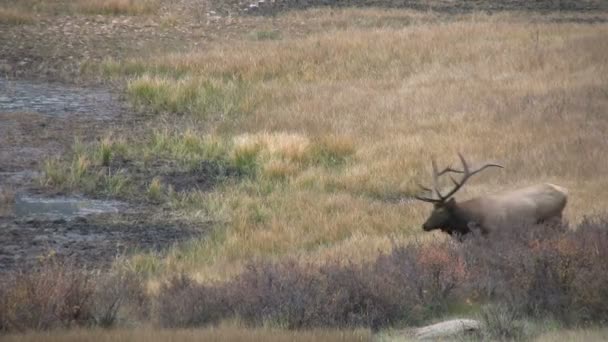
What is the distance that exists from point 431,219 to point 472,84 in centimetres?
1066

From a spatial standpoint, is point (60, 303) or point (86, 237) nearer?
point (60, 303)

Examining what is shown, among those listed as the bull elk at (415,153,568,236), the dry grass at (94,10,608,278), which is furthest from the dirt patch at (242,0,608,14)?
the bull elk at (415,153,568,236)

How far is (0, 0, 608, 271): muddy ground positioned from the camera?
538 inches

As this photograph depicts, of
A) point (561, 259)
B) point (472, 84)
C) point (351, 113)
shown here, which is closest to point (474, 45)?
point (472, 84)

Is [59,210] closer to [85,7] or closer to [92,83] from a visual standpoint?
[92,83]

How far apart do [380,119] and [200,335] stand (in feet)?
40.2

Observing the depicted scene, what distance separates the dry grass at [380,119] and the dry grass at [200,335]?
3273 millimetres

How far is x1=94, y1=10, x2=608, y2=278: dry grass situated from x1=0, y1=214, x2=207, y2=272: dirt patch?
2.40 feet

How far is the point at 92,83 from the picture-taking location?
24672 millimetres

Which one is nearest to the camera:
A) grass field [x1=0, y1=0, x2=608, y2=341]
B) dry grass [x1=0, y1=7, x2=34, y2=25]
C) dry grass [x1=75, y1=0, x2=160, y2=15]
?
grass field [x1=0, y1=0, x2=608, y2=341]

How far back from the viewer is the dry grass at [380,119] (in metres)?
14.2

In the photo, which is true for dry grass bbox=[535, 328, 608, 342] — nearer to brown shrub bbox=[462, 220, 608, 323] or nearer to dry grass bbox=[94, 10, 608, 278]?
brown shrub bbox=[462, 220, 608, 323]

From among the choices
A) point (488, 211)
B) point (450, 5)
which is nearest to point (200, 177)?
point (488, 211)

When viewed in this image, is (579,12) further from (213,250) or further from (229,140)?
(213,250)
